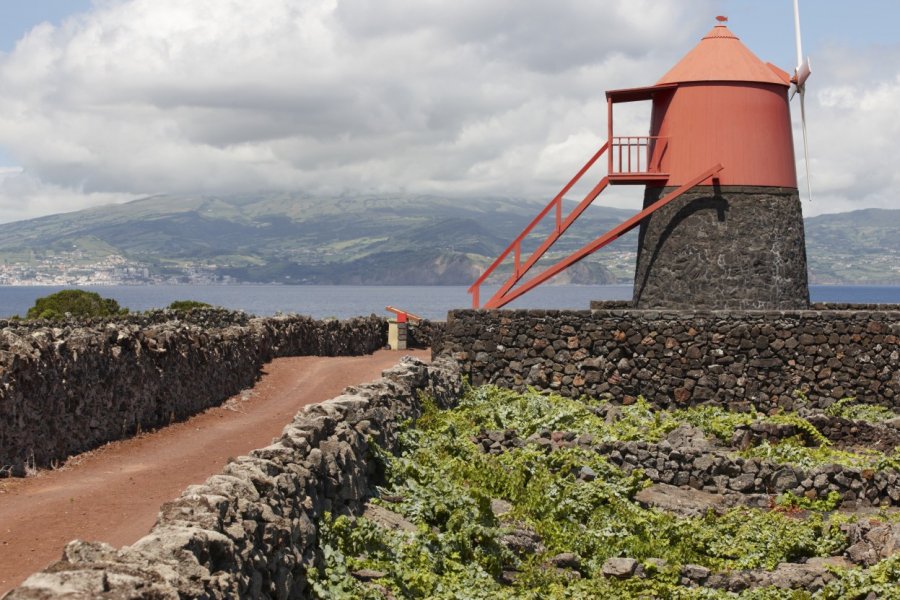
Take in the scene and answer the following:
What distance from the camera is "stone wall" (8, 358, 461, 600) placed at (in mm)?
7496

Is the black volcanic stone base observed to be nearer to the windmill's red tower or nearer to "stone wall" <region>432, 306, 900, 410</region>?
the windmill's red tower

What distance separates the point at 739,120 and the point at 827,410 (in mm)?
8281

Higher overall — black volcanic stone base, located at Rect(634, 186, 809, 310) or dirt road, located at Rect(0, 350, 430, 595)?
black volcanic stone base, located at Rect(634, 186, 809, 310)

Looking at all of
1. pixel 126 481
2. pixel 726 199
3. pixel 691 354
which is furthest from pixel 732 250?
pixel 126 481

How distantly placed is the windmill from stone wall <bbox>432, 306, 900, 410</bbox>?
1.91 meters

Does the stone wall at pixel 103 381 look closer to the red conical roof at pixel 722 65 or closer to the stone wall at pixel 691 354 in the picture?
the stone wall at pixel 691 354

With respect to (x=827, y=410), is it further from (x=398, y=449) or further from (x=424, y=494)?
(x=424, y=494)

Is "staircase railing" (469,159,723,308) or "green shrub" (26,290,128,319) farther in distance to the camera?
"green shrub" (26,290,128,319)

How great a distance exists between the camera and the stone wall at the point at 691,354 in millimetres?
28797

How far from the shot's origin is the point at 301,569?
1137 cm

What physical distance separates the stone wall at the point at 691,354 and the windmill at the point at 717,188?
1913mm

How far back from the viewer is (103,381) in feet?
72.1

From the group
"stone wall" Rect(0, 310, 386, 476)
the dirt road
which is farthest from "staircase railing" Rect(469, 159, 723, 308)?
"stone wall" Rect(0, 310, 386, 476)

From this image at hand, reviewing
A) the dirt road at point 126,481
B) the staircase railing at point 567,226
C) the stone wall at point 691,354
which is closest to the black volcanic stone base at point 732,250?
the staircase railing at point 567,226
